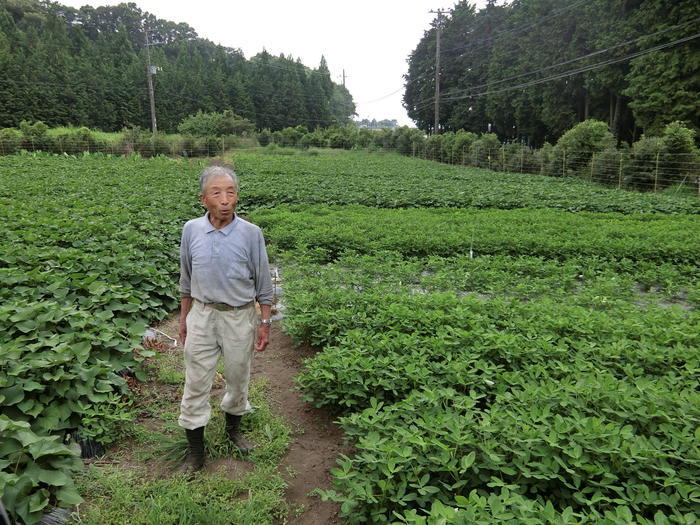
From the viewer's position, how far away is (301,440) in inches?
144

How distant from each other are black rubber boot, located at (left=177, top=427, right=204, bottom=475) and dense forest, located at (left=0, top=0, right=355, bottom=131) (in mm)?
48518

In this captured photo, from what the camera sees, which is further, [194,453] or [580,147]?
[580,147]

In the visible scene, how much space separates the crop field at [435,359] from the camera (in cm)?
257

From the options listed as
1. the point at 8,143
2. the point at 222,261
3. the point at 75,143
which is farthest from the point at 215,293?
the point at 75,143

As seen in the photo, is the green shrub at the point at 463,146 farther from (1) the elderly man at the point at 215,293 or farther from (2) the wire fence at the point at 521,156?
(1) the elderly man at the point at 215,293

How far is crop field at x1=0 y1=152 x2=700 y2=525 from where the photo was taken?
257 cm

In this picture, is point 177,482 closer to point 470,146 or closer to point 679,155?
point 679,155

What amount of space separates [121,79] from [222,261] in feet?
218

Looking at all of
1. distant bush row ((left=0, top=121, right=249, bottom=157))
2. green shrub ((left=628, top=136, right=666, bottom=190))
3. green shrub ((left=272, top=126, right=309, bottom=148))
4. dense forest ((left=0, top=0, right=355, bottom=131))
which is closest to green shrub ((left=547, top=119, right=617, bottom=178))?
green shrub ((left=628, top=136, right=666, bottom=190))

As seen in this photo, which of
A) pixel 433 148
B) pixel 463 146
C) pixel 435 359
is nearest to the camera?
pixel 435 359

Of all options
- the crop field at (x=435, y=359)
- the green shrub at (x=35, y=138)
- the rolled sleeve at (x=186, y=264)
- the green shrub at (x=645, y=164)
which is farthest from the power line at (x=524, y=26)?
the rolled sleeve at (x=186, y=264)

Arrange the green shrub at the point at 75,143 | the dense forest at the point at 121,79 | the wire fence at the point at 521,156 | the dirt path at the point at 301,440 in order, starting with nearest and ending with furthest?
the dirt path at the point at 301,440 < the wire fence at the point at 521,156 < the green shrub at the point at 75,143 < the dense forest at the point at 121,79

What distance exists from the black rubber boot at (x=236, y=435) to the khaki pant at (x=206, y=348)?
0.87 ft

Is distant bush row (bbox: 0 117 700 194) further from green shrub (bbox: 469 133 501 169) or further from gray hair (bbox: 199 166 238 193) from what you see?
gray hair (bbox: 199 166 238 193)
